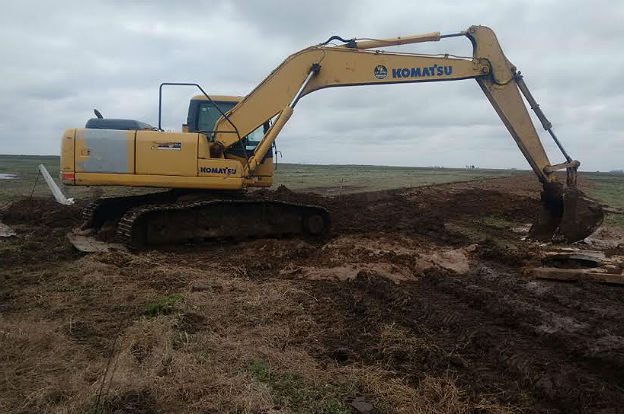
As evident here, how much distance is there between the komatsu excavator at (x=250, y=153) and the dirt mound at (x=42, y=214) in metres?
1.50

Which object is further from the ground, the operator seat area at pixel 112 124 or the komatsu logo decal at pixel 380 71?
the komatsu logo decal at pixel 380 71

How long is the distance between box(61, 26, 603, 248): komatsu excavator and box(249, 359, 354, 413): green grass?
5852 mm

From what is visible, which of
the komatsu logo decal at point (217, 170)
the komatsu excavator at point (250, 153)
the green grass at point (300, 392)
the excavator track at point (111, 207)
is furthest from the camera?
the excavator track at point (111, 207)

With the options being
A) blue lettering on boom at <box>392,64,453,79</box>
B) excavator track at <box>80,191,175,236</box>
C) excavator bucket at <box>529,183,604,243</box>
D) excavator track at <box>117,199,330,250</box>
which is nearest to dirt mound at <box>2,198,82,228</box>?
excavator track at <box>80,191,175,236</box>

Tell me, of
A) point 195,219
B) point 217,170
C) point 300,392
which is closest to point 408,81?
point 217,170

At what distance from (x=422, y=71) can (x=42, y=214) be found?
10.1 metres

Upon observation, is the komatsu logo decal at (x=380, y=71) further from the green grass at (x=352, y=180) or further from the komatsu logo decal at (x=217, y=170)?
the green grass at (x=352, y=180)

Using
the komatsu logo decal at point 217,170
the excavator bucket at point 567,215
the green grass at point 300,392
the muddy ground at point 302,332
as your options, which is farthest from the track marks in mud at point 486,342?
the excavator bucket at point 567,215

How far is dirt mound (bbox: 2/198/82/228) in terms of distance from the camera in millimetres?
12719

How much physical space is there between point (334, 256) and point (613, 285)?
13.8ft

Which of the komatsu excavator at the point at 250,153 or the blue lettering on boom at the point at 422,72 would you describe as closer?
the komatsu excavator at the point at 250,153

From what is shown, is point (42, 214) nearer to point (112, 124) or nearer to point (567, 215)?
point (112, 124)

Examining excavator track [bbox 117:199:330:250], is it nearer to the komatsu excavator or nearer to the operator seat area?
the komatsu excavator

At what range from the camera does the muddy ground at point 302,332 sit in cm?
383
